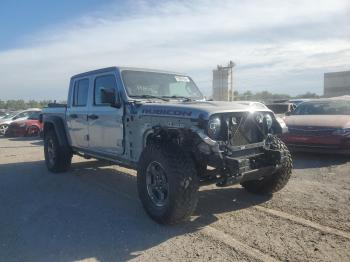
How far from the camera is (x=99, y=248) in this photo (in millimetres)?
4086

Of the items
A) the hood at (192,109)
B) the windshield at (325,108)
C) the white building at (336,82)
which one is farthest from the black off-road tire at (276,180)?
the white building at (336,82)

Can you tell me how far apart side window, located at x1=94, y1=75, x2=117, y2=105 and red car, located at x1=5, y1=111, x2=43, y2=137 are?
13065mm

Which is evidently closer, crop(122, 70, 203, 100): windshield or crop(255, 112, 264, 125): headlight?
crop(255, 112, 264, 125): headlight

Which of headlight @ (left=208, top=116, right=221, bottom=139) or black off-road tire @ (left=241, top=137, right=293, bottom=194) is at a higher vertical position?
headlight @ (left=208, top=116, right=221, bottom=139)

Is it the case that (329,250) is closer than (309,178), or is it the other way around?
(329,250)

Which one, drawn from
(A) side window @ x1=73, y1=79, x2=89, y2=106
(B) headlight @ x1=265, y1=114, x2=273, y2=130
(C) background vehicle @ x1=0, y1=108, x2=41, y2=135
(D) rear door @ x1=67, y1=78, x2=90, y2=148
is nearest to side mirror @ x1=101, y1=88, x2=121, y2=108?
(D) rear door @ x1=67, y1=78, x2=90, y2=148

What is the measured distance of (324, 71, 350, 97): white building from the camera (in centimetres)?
5156

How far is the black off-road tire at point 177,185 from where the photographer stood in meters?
4.43

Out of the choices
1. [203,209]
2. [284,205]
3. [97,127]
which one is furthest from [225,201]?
[97,127]

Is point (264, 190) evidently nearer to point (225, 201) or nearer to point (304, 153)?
point (225, 201)

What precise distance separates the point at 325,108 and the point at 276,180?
5.45 meters

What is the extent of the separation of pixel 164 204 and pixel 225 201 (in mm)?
1339

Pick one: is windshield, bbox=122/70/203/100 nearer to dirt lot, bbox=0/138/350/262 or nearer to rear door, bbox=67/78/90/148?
rear door, bbox=67/78/90/148

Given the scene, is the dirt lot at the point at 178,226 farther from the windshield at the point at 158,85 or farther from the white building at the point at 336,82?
the white building at the point at 336,82
